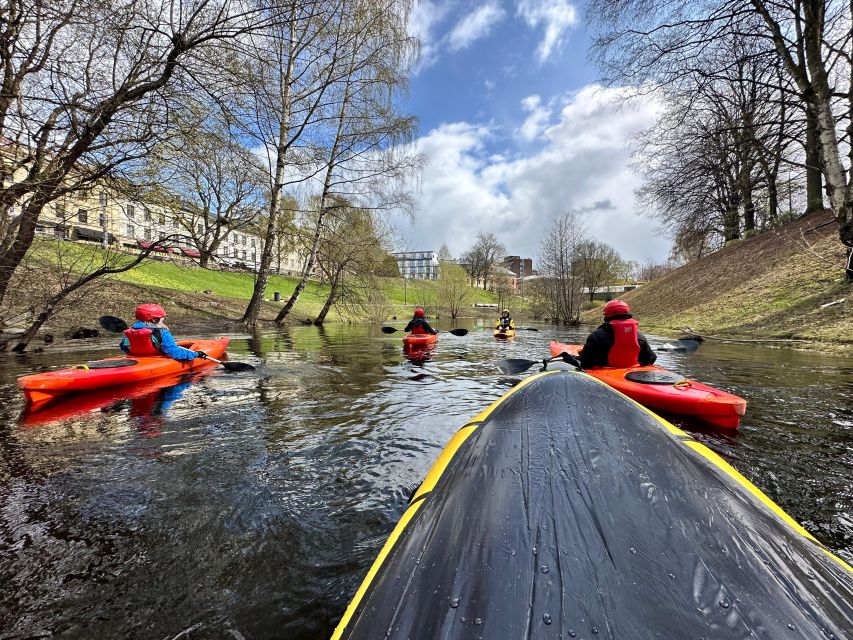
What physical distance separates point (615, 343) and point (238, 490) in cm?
494

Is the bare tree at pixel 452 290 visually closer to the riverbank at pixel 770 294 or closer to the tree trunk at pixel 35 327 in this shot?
the riverbank at pixel 770 294

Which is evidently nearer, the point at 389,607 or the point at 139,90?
the point at 389,607

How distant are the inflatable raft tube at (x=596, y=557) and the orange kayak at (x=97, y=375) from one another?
566 cm

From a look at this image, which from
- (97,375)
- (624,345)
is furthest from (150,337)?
(624,345)

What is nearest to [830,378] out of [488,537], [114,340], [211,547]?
[488,537]

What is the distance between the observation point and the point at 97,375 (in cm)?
538

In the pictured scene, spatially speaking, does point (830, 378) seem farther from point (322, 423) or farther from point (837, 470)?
point (322, 423)

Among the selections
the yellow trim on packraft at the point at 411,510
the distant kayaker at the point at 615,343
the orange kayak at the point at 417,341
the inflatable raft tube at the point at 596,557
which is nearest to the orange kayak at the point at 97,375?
the orange kayak at the point at 417,341

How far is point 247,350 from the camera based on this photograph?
10.4 meters

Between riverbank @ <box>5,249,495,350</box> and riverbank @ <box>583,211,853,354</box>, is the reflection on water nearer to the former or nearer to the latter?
riverbank @ <box>5,249,495,350</box>

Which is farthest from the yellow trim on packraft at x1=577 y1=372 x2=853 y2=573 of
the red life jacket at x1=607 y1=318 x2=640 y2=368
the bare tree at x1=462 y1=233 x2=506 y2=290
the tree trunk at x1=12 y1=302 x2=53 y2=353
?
the bare tree at x1=462 y1=233 x2=506 y2=290

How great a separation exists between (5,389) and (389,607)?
7.53 meters

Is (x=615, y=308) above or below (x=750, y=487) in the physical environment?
above

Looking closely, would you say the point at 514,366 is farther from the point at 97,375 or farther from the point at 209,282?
the point at 209,282
